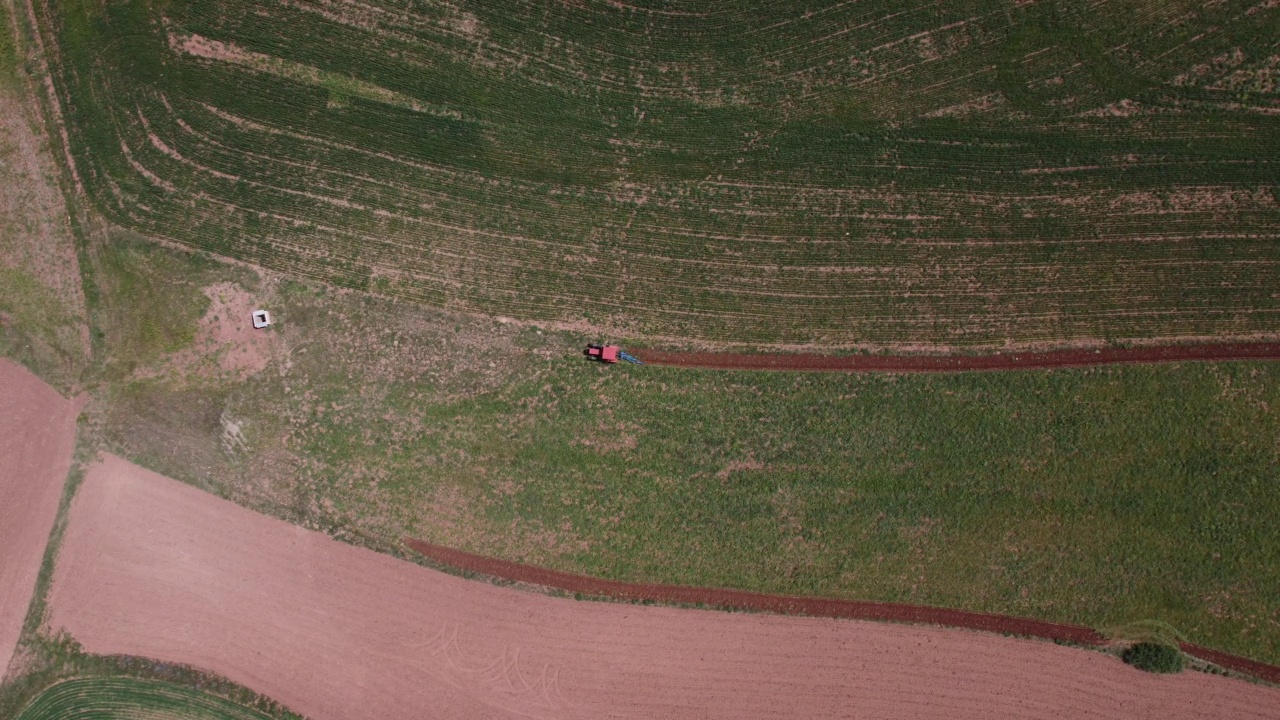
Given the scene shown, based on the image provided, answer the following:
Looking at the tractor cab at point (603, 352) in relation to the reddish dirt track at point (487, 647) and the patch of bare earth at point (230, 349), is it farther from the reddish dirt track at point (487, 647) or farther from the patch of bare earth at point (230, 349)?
the patch of bare earth at point (230, 349)

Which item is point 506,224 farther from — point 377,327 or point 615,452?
point 615,452

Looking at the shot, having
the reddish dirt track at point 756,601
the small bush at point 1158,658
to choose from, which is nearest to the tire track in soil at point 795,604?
the reddish dirt track at point 756,601

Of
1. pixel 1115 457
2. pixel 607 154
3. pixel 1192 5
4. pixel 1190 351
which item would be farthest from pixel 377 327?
pixel 1192 5

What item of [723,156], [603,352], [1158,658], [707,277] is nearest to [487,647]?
[603,352]

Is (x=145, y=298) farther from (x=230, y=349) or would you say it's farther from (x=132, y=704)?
(x=132, y=704)

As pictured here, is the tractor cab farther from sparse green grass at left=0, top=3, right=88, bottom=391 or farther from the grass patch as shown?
sparse green grass at left=0, top=3, right=88, bottom=391
